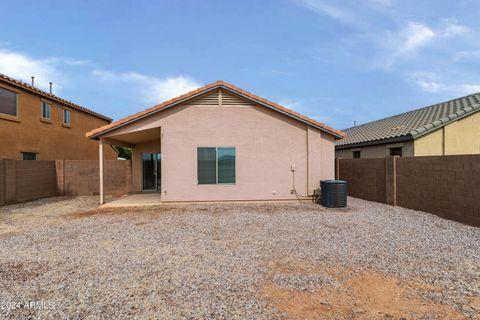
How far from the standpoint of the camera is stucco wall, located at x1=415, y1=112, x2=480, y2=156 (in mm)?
11719

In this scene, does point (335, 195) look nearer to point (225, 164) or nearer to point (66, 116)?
point (225, 164)

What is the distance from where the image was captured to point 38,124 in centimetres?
1589

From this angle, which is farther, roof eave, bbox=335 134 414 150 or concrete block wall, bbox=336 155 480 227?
roof eave, bbox=335 134 414 150

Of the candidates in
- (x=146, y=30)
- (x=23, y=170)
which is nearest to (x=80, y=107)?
(x=23, y=170)

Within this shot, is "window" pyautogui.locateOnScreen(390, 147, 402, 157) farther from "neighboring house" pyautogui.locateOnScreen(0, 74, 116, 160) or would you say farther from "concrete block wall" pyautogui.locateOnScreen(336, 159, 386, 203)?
"neighboring house" pyautogui.locateOnScreen(0, 74, 116, 160)

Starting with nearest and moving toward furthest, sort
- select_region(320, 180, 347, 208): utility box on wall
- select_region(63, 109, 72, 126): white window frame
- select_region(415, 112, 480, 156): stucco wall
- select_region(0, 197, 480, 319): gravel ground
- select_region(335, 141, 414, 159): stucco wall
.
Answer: select_region(0, 197, 480, 319): gravel ground
select_region(320, 180, 347, 208): utility box on wall
select_region(415, 112, 480, 156): stucco wall
select_region(335, 141, 414, 159): stucco wall
select_region(63, 109, 72, 126): white window frame

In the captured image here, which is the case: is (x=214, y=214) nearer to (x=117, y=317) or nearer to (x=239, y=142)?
(x=239, y=142)

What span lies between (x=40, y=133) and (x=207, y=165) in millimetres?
12483

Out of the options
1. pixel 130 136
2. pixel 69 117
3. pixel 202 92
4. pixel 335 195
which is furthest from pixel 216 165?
pixel 69 117

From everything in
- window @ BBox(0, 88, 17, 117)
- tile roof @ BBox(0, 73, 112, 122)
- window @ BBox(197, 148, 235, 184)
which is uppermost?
tile roof @ BBox(0, 73, 112, 122)

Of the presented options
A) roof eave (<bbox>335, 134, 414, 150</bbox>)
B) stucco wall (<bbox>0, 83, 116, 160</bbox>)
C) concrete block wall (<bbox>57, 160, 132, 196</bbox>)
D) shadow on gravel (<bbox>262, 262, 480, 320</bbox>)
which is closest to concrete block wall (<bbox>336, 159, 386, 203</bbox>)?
roof eave (<bbox>335, 134, 414, 150</bbox>)

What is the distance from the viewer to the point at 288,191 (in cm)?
1107

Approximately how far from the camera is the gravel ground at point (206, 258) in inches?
133

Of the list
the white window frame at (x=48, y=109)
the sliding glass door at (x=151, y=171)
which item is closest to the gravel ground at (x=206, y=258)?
the sliding glass door at (x=151, y=171)
